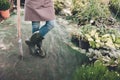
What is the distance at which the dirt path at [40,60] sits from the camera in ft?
14.0

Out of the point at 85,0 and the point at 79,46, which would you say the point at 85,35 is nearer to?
the point at 79,46

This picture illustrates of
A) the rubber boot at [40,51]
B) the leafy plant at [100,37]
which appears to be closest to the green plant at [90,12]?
the leafy plant at [100,37]

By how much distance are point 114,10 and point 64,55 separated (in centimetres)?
313

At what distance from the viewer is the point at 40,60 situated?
4.68 meters

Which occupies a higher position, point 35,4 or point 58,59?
point 35,4

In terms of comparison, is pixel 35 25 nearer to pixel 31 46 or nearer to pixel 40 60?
pixel 31 46

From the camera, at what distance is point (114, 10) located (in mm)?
→ 7621

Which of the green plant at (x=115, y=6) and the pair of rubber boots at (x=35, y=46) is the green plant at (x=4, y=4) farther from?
the green plant at (x=115, y=6)

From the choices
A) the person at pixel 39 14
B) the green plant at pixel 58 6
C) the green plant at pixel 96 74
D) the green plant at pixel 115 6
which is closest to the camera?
the green plant at pixel 96 74

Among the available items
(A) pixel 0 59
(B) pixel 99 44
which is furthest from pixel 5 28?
(B) pixel 99 44

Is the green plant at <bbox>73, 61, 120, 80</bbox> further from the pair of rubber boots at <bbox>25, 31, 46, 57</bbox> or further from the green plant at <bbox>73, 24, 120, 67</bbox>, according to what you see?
the pair of rubber boots at <bbox>25, 31, 46, 57</bbox>

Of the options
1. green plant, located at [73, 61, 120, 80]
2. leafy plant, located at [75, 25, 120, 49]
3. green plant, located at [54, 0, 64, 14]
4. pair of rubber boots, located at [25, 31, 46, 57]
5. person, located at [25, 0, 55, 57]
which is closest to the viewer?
green plant, located at [73, 61, 120, 80]

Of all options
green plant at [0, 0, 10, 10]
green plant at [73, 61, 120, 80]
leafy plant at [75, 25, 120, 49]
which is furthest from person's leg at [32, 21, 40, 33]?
green plant at [0, 0, 10, 10]

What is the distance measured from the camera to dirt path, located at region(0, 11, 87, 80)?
14.0 ft
